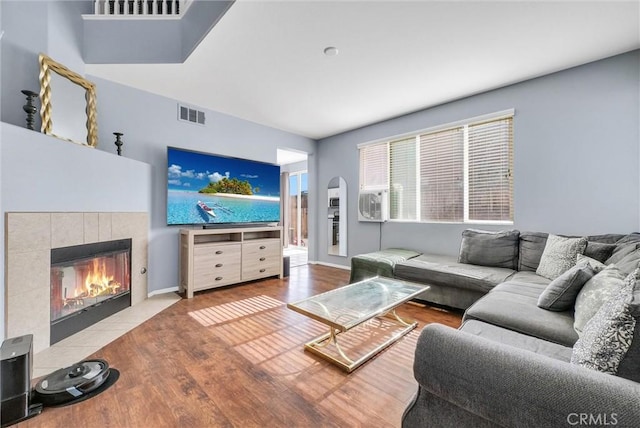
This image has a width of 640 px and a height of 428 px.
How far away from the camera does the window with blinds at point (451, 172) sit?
3.04 meters

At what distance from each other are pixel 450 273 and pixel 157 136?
12.3 ft

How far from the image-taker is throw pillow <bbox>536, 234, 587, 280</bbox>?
2.17 m

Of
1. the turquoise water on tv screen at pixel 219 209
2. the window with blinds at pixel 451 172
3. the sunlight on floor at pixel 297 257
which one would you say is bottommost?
the sunlight on floor at pixel 297 257

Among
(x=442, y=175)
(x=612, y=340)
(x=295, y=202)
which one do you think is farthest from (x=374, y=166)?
(x=612, y=340)

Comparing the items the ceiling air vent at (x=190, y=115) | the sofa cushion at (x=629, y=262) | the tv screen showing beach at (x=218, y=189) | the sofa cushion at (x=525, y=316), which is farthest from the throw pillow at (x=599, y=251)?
the ceiling air vent at (x=190, y=115)

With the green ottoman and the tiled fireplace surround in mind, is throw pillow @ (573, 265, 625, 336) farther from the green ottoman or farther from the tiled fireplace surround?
the tiled fireplace surround

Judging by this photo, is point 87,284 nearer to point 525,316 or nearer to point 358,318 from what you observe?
point 358,318

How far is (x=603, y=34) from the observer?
2.09 metres

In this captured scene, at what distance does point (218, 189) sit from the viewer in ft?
11.6

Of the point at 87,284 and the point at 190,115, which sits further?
the point at 190,115

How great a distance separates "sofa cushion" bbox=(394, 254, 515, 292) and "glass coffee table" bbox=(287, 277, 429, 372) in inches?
16.4

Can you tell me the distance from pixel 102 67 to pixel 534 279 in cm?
461

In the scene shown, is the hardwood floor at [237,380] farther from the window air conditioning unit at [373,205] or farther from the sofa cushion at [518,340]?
the window air conditioning unit at [373,205]

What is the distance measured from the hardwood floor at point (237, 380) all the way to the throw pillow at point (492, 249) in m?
0.72
